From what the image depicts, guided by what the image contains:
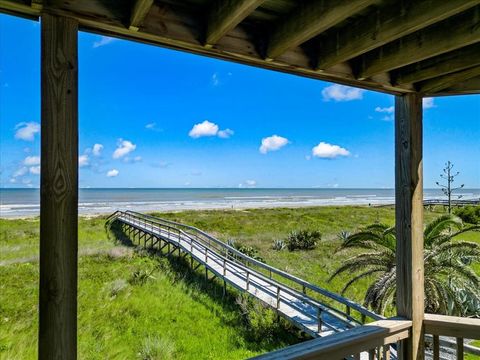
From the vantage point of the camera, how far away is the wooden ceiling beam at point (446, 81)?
56.1 inches

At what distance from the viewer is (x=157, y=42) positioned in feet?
3.69

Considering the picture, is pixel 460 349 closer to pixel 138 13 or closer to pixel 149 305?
pixel 138 13

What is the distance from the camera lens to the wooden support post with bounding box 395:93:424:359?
5.24ft

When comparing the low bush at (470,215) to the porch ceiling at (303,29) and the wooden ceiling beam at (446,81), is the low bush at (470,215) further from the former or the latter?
the porch ceiling at (303,29)

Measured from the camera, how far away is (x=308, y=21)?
1.02m

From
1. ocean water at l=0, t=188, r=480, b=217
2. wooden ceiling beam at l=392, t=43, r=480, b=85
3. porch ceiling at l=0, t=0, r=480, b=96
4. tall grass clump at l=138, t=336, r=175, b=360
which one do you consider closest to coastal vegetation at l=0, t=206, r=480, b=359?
tall grass clump at l=138, t=336, r=175, b=360

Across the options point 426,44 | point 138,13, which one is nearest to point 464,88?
point 426,44

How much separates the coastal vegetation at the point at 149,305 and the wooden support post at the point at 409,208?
3.81 m

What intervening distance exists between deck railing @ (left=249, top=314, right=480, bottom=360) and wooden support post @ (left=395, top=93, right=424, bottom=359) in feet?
0.25

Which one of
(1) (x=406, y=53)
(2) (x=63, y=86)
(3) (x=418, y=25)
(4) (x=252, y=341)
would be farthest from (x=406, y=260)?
(4) (x=252, y=341)

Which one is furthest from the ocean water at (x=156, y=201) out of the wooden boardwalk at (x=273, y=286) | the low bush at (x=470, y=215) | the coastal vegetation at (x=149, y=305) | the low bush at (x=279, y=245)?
the low bush at (x=279, y=245)

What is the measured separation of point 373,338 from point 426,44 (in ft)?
4.13

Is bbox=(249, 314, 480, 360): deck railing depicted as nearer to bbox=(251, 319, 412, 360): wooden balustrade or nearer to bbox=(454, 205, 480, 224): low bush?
bbox=(251, 319, 412, 360): wooden balustrade

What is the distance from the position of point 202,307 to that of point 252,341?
57.9 inches
